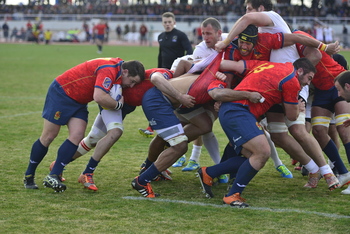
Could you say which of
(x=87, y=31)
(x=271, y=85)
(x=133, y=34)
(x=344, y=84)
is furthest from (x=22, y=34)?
(x=344, y=84)

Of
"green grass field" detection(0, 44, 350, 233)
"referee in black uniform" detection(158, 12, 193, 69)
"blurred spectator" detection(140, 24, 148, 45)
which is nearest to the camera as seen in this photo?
"green grass field" detection(0, 44, 350, 233)

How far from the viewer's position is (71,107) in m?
6.06

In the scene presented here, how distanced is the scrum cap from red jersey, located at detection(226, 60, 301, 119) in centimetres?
36

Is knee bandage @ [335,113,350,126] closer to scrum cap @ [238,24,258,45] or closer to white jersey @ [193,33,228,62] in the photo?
scrum cap @ [238,24,258,45]

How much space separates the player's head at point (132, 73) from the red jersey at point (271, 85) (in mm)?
1130

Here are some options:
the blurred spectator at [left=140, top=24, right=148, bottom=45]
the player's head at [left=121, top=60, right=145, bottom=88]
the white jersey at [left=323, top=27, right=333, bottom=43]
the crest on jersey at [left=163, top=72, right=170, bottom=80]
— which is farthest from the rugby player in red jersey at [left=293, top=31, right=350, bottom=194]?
the blurred spectator at [left=140, top=24, right=148, bottom=45]

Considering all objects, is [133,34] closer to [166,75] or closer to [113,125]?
[166,75]

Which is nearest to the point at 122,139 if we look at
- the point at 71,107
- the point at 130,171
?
the point at 130,171

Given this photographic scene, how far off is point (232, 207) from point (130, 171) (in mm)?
2042

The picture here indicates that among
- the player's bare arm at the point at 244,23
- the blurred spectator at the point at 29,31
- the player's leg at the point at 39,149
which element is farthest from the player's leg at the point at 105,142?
the blurred spectator at the point at 29,31

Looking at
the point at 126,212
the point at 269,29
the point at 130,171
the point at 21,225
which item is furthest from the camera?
the point at 130,171

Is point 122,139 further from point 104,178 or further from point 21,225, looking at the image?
point 21,225

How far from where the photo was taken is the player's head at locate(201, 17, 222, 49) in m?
6.55

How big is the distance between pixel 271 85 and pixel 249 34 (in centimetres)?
66
